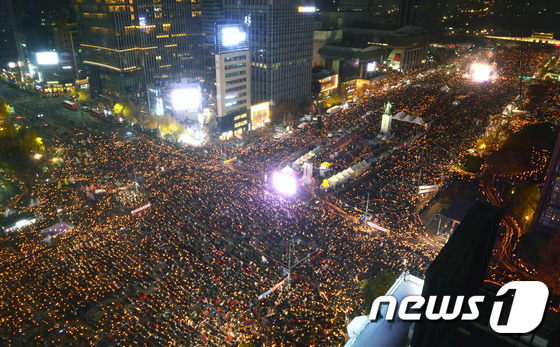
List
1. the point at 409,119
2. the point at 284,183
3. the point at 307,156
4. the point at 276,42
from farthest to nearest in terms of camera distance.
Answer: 1. the point at 276,42
2. the point at 409,119
3. the point at 307,156
4. the point at 284,183

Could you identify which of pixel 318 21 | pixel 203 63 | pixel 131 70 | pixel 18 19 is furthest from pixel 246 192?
pixel 18 19

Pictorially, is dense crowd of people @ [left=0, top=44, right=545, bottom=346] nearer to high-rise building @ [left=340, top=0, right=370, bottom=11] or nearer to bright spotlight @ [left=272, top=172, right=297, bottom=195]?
bright spotlight @ [left=272, top=172, right=297, bottom=195]

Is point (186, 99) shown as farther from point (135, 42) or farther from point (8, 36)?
point (8, 36)

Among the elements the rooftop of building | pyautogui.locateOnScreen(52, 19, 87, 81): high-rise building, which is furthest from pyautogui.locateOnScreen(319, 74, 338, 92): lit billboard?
the rooftop of building

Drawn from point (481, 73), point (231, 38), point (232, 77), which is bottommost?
point (481, 73)

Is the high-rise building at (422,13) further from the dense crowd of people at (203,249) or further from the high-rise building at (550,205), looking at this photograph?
the high-rise building at (550,205)

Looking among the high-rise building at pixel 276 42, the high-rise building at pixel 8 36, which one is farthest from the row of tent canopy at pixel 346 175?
the high-rise building at pixel 8 36

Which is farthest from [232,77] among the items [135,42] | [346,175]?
[346,175]
